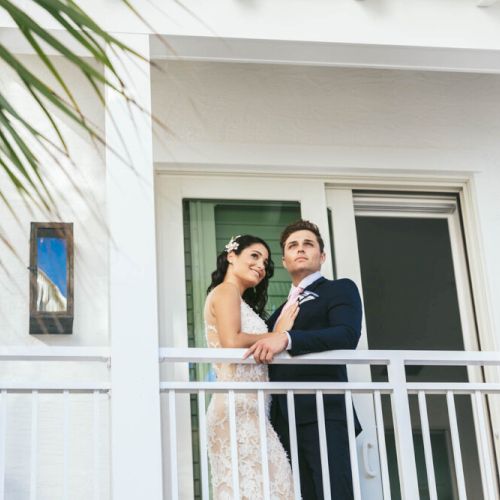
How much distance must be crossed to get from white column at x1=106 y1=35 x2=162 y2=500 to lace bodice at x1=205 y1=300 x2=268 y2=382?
0.61 meters

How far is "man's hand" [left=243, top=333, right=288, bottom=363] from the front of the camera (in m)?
4.48

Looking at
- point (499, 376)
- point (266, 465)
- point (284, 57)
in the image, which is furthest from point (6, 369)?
point (499, 376)

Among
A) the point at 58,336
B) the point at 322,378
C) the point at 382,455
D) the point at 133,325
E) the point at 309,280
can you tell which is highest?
the point at 309,280

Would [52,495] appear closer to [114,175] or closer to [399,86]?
[114,175]

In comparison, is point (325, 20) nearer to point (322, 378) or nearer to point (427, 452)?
point (322, 378)

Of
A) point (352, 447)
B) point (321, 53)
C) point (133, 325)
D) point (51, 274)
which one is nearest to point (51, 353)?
point (133, 325)

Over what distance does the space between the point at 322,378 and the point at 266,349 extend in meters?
0.59

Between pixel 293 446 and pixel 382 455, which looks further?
pixel 382 455

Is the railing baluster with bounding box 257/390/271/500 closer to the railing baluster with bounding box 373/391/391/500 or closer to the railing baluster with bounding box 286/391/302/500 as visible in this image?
the railing baluster with bounding box 286/391/302/500

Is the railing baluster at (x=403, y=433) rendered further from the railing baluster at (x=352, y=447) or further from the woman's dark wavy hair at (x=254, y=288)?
the woman's dark wavy hair at (x=254, y=288)

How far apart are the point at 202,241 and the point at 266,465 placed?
197 centimetres

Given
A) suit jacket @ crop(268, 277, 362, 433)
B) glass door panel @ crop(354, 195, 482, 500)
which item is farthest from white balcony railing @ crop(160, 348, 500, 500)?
glass door panel @ crop(354, 195, 482, 500)

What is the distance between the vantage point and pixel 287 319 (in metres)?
4.95

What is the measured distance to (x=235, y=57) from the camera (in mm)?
5055
